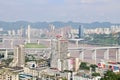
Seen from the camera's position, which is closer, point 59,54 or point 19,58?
point 59,54

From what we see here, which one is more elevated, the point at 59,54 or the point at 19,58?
the point at 59,54

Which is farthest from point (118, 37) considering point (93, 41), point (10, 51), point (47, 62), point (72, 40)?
point (47, 62)

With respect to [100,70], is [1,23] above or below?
above

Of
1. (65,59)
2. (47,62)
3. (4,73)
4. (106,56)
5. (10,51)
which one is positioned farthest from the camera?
(10,51)

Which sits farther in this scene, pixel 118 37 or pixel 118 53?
pixel 118 37

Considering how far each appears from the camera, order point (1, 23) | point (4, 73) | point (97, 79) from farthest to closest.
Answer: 1. point (1, 23)
2. point (97, 79)
3. point (4, 73)

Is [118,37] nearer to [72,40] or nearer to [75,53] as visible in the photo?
[72,40]

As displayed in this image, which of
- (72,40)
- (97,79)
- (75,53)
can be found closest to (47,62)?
(97,79)

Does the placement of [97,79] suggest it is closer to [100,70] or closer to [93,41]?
[100,70]

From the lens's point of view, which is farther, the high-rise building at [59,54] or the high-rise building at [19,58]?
the high-rise building at [19,58]

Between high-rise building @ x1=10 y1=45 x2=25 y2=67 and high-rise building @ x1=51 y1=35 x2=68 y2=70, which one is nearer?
high-rise building @ x1=51 y1=35 x2=68 y2=70
